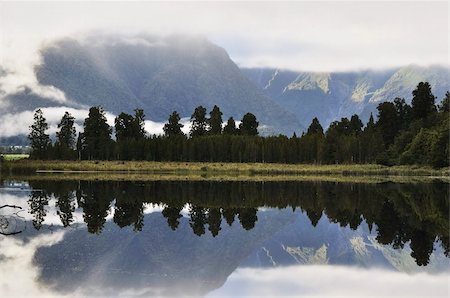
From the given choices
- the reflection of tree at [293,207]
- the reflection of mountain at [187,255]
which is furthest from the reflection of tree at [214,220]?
the reflection of mountain at [187,255]

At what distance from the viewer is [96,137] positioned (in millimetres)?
179000

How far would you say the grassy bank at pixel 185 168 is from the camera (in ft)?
479

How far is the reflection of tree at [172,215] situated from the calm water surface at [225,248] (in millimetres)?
128

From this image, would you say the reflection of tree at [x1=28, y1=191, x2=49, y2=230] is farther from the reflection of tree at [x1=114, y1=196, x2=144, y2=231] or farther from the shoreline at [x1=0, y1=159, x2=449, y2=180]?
the shoreline at [x1=0, y1=159, x2=449, y2=180]

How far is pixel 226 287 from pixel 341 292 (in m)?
Answer: 4.09

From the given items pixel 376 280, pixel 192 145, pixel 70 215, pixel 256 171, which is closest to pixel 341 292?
pixel 376 280

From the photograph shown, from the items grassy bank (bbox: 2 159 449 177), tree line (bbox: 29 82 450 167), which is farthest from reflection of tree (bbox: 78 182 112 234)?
tree line (bbox: 29 82 450 167)

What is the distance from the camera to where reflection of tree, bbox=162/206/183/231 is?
141 ft

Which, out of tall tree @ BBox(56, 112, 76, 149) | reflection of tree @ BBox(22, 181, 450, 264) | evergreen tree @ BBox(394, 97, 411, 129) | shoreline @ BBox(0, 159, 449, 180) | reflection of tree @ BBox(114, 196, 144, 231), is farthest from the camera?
evergreen tree @ BBox(394, 97, 411, 129)

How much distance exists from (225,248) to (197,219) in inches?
504

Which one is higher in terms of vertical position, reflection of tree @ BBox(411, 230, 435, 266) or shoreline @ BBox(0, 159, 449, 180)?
shoreline @ BBox(0, 159, 449, 180)

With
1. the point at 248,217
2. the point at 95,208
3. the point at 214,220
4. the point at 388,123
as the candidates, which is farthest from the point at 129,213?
the point at 388,123

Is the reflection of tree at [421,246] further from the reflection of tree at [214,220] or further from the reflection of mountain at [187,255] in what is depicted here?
the reflection of tree at [214,220]

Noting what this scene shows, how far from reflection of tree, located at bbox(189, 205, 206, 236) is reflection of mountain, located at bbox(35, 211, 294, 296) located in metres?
0.61
